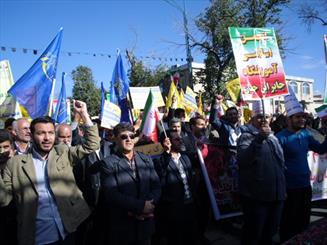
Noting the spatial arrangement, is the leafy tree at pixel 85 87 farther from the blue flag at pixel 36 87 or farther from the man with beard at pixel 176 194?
the man with beard at pixel 176 194

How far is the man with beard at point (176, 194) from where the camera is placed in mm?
4078

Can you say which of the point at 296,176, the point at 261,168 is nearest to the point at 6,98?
the point at 261,168

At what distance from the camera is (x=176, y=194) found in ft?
13.4

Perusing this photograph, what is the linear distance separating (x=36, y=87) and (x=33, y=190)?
8.38 feet

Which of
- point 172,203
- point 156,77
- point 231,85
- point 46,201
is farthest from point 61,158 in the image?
point 156,77

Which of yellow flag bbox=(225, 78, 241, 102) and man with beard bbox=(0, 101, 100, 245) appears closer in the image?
man with beard bbox=(0, 101, 100, 245)

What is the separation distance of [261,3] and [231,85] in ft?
48.0

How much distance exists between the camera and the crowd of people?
10.1 feet

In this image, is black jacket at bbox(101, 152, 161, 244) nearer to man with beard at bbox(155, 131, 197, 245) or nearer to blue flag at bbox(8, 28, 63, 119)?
man with beard at bbox(155, 131, 197, 245)

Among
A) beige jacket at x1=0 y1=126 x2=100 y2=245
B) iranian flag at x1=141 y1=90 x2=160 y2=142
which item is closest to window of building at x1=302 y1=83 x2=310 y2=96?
iranian flag at x1=141 y1=90 x2=160 y2=142

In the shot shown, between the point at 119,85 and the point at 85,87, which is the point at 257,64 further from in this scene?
the point at 85,87

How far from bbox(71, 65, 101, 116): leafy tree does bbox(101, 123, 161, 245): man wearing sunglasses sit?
39.4 metres

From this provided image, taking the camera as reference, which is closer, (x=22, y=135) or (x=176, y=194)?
(x=176, y=194)

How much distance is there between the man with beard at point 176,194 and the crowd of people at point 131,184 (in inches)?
0.5
